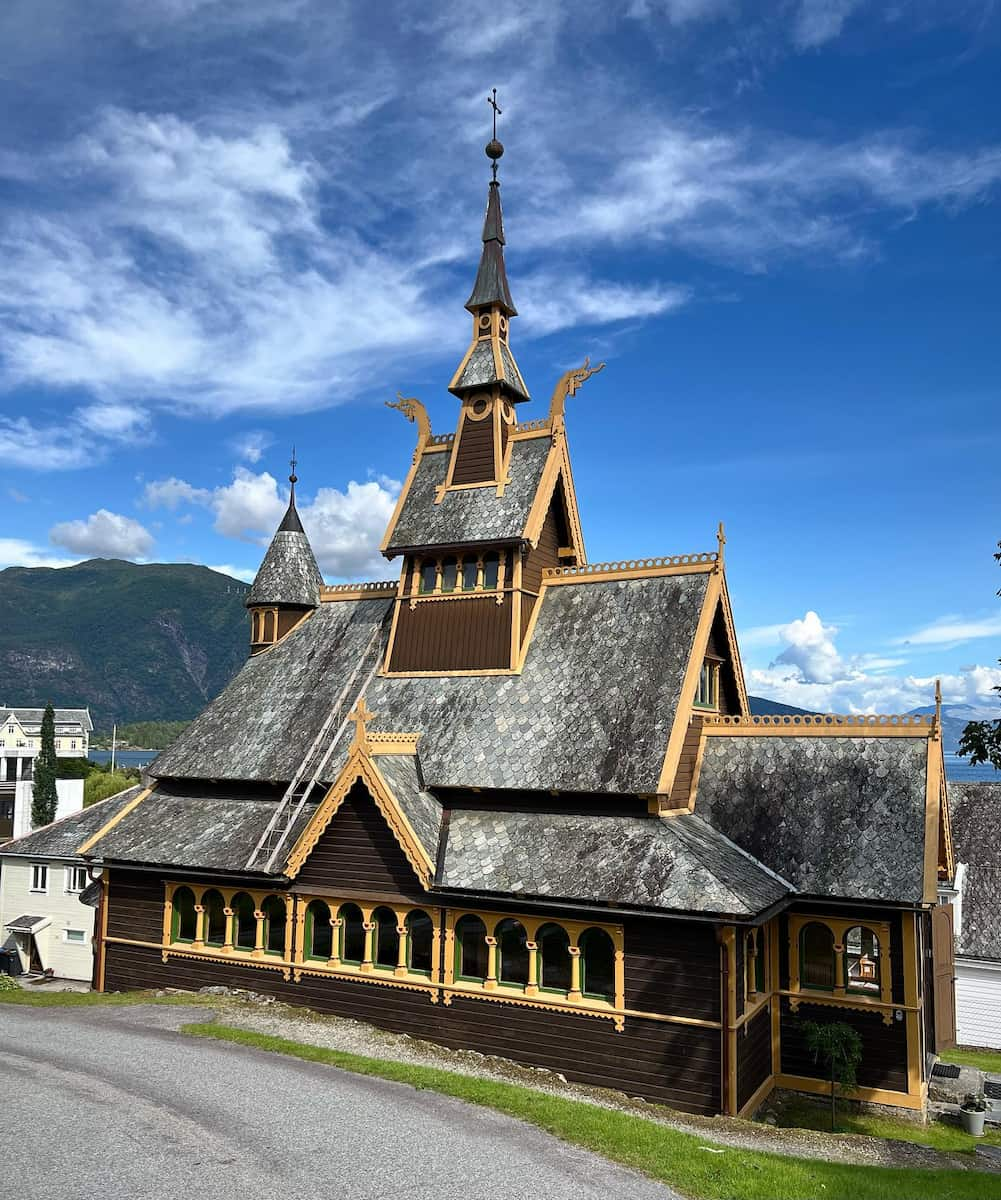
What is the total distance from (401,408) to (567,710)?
1221 cm

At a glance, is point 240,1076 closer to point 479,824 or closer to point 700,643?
point 479,824

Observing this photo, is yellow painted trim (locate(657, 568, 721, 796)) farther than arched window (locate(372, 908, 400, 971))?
No

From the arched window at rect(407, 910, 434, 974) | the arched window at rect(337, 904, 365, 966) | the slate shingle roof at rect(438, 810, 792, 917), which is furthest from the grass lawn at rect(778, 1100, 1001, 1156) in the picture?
the arched window at rect(337, 904, 365, 966)

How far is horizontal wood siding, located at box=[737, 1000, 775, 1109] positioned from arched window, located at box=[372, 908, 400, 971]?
7.75 metres

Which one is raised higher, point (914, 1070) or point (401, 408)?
point (401, 408)

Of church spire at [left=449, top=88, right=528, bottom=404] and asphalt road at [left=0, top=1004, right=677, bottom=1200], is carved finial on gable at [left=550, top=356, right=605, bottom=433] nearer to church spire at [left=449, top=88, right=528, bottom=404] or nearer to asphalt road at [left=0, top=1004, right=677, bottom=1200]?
church spire at [left=449, top=88, right=528, bottom=404]

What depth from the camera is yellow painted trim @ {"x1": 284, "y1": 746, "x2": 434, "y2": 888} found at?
21266mm

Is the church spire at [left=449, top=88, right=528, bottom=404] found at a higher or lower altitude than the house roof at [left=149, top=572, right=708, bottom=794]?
higher

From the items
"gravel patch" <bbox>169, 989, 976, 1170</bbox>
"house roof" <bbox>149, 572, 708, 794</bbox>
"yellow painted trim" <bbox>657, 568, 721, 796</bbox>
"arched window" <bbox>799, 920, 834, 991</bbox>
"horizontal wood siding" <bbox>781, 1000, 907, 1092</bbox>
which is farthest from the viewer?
"house roof" <bbox>149, 572, 708, 794</bbox>

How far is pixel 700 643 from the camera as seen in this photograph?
76.4 ft

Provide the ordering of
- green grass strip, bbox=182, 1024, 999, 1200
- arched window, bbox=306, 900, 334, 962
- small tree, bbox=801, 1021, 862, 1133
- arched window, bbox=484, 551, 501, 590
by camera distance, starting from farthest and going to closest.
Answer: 1. arched window, bbox=484, 551, 501, 590
2. arched window, bbox=306, 900, 334, 962
3. small tree, bbox=801, 1021, 862, 1133
4. green grass strip, bbox=182, 1024, 999, 1200

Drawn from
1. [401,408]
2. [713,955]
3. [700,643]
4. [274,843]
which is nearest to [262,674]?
[274,843]

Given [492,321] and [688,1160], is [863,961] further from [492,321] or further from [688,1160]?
[492,321]

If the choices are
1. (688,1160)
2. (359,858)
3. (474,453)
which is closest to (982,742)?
(688,1160)
